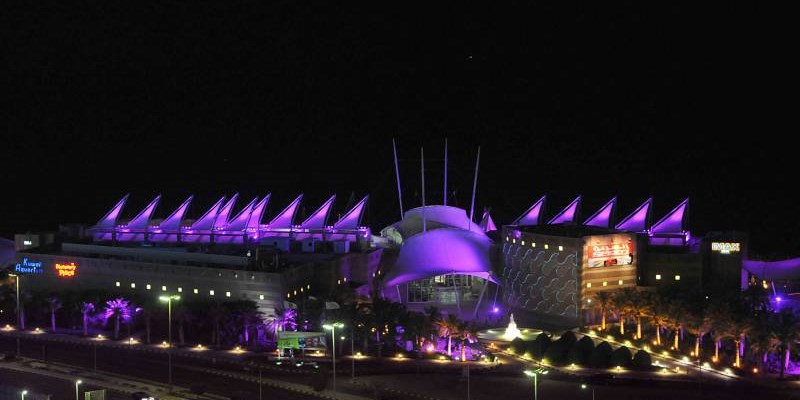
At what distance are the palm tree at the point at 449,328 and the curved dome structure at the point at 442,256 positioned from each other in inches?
501

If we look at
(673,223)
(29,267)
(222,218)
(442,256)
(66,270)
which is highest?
(222,218)

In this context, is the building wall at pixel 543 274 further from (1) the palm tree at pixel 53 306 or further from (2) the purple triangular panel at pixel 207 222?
(1) the palm tree at pixel 53 306

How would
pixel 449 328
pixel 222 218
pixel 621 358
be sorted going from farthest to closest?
pixel 222 218 < pixel 449 328 < pixel 621 358

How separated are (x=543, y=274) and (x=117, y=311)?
92.8 ft

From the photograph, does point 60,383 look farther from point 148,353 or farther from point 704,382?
point 704,382

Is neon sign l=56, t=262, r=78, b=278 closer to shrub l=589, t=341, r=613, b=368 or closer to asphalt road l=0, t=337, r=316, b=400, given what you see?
asphalt road l=0, t=337, r=316, b=400

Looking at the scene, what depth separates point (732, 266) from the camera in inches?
2387

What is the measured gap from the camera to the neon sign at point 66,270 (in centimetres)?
6469

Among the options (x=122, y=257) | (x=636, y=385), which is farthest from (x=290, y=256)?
(x=636, y=385)

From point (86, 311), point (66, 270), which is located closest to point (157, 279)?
point (86, 311)

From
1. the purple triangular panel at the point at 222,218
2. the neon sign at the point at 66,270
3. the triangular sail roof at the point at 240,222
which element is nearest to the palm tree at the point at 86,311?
the neon sign at the point at 66,270

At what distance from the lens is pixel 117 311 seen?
5581 cm

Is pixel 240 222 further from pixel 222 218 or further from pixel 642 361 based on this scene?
pixel 642 361

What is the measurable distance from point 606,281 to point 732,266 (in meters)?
9.90
